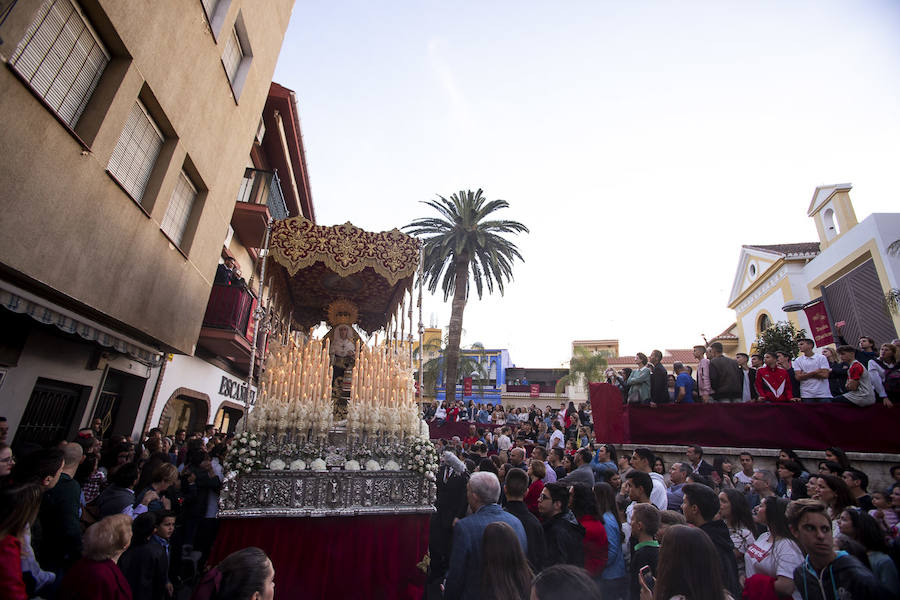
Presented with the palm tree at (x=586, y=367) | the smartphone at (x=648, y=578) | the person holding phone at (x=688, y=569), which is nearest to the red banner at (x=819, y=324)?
the smartphone at (x=648, y=578)

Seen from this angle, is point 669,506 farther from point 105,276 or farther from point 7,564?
point 105,276

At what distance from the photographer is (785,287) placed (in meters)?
18.8

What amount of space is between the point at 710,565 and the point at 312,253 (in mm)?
6888

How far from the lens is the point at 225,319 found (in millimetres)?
11500

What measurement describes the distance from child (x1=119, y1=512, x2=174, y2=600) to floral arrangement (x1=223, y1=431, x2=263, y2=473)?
2.12 metres

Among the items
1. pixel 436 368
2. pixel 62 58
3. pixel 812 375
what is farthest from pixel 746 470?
pixel 436 368

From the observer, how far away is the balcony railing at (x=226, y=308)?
11.5 meters

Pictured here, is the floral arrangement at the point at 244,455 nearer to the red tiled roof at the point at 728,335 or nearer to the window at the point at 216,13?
the window at the point at 216,13

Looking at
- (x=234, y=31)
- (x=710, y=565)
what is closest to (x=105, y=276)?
(x=234, y=31)

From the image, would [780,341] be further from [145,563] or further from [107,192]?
[107,192]

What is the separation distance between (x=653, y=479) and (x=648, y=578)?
2813 millimetres

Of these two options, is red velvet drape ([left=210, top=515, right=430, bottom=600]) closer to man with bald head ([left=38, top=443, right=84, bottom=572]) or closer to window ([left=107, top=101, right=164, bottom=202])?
man with bald head ([left=38, top=443, right=84, bottom=572])

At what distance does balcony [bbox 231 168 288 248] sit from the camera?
13.0 meters

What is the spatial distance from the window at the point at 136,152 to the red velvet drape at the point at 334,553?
18.8 ft
